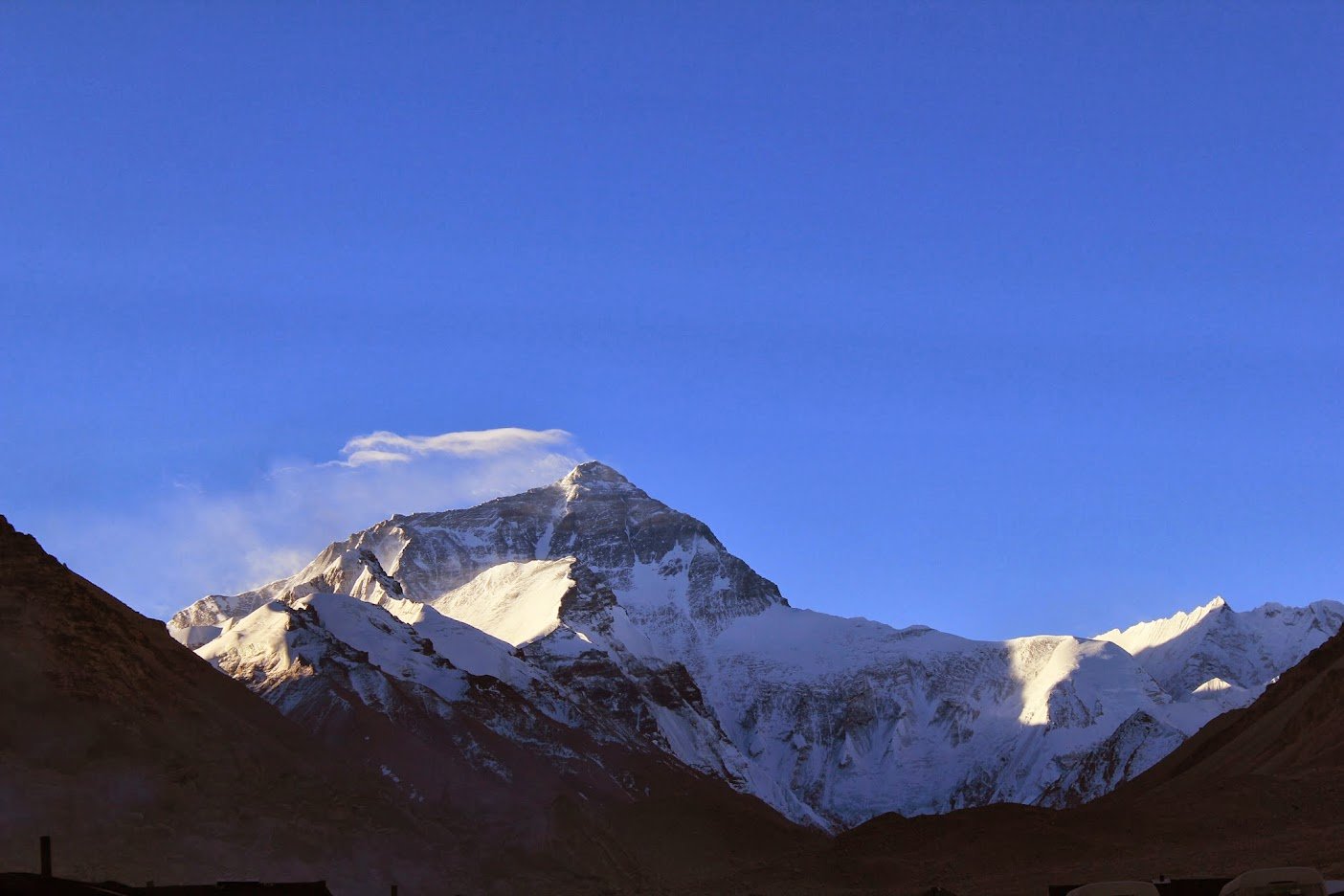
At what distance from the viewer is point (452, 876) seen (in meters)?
114

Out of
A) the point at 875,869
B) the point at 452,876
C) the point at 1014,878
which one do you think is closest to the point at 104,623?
the point at 452,876

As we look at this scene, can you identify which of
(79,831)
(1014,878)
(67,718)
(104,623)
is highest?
(104,623)

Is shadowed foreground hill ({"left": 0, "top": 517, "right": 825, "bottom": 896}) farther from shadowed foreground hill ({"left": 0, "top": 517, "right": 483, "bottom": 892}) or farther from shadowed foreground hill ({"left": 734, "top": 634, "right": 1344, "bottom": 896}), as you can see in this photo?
shadowed foreground hill ({"left": 734, "top": 634, "right": 1344, "bottom": 896})

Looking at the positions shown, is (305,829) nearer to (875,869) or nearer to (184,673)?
(184,673)

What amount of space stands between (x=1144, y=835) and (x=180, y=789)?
5178 centimetres

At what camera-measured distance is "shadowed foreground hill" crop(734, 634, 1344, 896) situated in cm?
8900

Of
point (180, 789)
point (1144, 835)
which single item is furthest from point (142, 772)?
point (1144, 835)

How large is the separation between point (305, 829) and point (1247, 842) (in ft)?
169

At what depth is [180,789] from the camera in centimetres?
10144

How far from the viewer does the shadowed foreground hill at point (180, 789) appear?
91688 millimetres

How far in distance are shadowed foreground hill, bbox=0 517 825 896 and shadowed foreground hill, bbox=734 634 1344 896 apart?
45.2 ft

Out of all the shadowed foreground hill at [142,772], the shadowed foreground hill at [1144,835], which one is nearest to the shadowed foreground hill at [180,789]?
the shadowed foreground hill at [142,772]

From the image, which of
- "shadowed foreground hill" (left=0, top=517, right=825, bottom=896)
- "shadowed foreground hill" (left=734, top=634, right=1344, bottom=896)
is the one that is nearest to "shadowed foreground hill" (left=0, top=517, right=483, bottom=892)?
"shadowed foreground hill" (left=0, top=517, right=825, bottom=896)

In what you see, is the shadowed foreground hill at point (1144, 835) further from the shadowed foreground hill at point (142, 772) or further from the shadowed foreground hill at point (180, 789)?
the shadowed foreground hill at point (142, 772)
